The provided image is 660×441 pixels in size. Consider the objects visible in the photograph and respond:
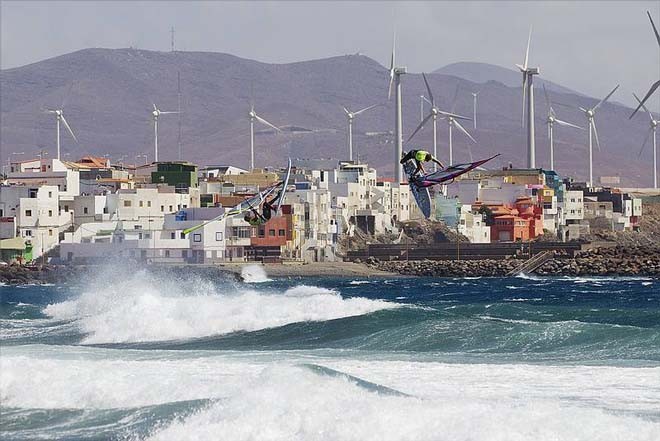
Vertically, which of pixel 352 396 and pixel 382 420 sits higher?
pixel 352 396

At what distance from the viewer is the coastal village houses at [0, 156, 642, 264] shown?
9656cm

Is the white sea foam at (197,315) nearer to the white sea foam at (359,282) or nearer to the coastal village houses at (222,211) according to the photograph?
the white sea foam at (359,282)

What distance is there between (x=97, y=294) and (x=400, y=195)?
66975mm

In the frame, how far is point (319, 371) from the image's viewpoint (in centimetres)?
2961

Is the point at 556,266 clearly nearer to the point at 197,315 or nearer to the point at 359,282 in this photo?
the point at 359,282

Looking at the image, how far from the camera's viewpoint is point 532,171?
15138 centimetres

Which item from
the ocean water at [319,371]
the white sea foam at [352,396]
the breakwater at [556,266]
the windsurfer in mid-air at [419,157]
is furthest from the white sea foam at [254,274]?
the windsurfer in mid-air at [419,157]

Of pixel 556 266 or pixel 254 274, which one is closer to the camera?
pixel 254 274

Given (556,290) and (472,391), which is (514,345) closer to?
(472,391)

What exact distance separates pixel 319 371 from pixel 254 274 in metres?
63.7

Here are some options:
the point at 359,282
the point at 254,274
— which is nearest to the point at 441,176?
the point at 359,282

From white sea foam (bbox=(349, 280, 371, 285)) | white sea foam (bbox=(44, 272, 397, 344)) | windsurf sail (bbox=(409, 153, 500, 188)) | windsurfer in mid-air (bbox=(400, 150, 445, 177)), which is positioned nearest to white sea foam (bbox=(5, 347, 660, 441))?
windsurf sail (bbox=(409, 153, 500, 188))

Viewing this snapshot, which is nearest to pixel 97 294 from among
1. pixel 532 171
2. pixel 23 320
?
pixel 23 320

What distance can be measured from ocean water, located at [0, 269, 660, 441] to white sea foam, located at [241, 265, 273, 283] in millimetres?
29494
